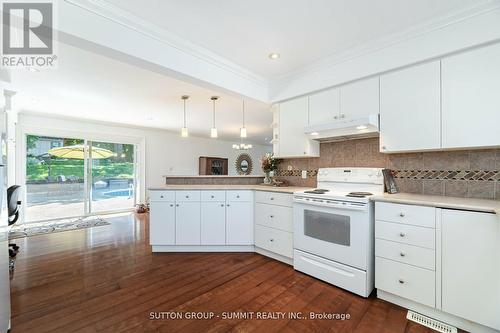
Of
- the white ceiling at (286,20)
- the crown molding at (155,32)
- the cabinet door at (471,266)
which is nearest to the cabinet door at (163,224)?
the crown molding at (155,32)

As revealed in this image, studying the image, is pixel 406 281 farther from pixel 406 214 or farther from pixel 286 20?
pixel 286 20

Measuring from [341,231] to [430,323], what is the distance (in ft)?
3.00

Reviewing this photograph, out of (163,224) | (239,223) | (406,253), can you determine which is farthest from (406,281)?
(163,224)

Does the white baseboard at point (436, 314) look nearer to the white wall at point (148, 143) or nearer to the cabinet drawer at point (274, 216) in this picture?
the cabinet drawer at point (274, 216)

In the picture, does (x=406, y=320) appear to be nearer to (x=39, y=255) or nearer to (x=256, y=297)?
(x=256, y=297)

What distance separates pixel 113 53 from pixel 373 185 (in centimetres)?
296

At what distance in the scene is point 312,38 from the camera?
2.25 metres

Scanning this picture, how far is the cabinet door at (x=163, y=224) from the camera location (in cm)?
317

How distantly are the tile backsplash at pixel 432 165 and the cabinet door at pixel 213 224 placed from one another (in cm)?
160

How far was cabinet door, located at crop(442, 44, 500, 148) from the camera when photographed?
1.81 meters

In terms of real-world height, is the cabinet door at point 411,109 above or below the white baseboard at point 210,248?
above

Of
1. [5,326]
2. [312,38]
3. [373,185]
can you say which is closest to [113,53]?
[312,38]

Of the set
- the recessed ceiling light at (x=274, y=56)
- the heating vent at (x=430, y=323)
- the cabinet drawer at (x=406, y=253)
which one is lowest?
the heating vent at (x=430, y=323)

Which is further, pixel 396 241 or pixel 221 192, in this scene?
pixel 221 192
